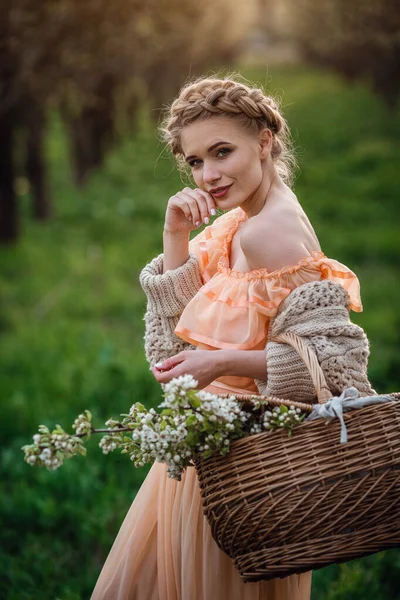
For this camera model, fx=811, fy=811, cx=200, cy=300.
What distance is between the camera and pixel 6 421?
18.2 ft

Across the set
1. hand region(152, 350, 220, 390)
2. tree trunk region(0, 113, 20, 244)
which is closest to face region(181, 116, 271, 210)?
hand region(152, 350, 220, 390)

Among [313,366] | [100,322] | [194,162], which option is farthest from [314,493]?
[100,322]

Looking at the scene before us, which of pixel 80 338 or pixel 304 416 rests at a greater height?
pixel 80 338

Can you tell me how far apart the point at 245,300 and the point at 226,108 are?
57cm

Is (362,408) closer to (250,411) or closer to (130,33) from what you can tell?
(250,411)

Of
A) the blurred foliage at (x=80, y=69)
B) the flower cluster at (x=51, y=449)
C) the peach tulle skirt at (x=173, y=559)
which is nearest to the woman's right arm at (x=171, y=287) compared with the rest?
the peach tulle skirt at (x=173, y=559)

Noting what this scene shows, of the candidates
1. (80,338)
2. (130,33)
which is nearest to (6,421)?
(80,338)

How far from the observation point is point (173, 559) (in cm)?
262

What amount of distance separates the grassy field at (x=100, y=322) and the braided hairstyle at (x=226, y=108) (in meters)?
0.73

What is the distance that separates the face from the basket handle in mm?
499

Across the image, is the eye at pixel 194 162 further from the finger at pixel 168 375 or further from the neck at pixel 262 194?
the finger at pixel 168 375

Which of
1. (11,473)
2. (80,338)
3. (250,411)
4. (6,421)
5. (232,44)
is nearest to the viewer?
(250,411)

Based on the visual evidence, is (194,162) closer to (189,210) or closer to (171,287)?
(189,210)

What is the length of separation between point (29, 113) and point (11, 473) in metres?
6.82
